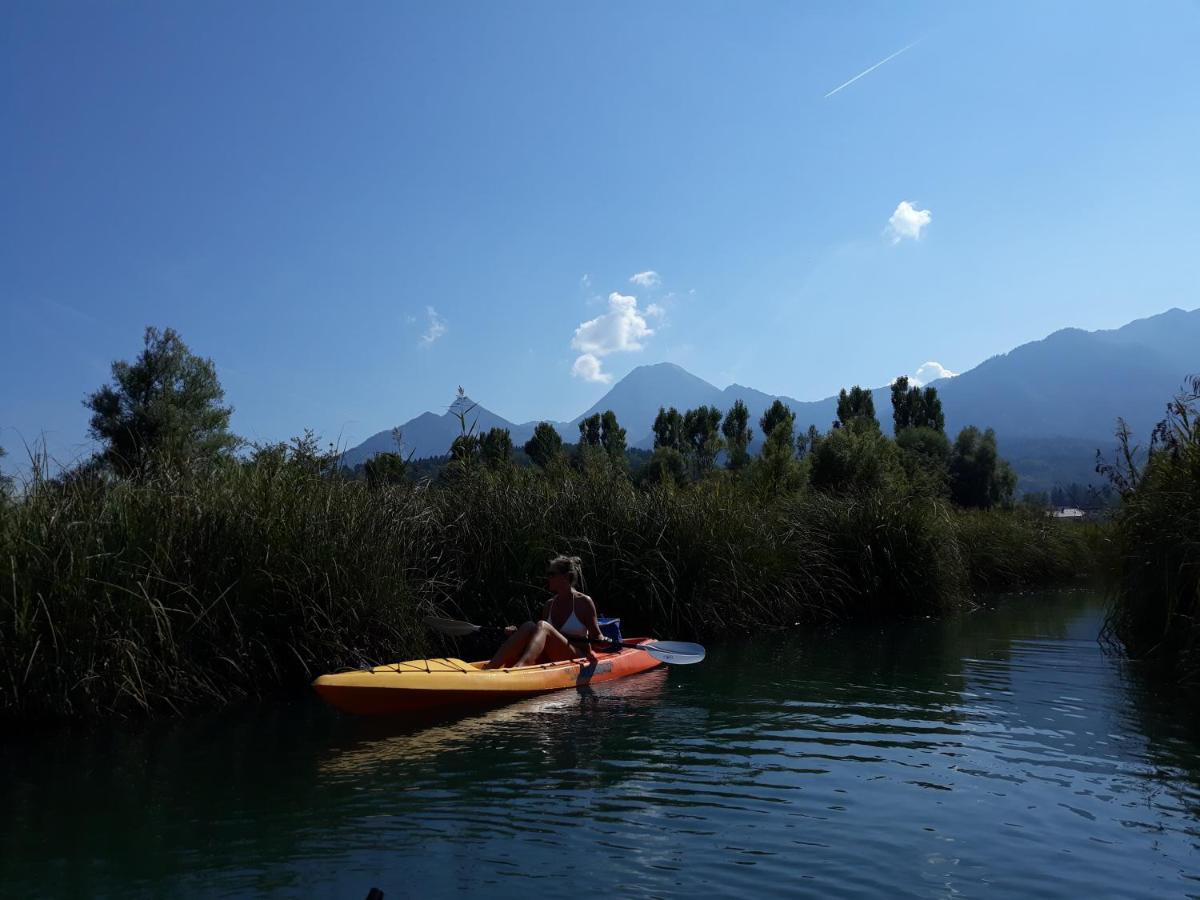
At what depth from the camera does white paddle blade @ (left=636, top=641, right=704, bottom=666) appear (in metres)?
9.65

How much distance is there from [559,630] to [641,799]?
3.98 m

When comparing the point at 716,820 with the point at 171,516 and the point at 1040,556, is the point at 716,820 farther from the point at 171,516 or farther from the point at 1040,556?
the point at 1040,556

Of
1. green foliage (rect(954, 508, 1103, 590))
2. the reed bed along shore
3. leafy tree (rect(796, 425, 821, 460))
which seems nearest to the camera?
the reed bed along shore

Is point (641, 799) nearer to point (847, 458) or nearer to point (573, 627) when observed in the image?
point (573, 627)

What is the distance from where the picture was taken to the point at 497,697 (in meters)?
8.13

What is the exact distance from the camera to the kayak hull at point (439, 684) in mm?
7176

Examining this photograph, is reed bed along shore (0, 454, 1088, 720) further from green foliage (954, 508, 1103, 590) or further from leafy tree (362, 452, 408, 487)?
green foliage (954, 508, 1103, 590)

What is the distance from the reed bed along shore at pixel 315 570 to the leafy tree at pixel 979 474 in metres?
43.0

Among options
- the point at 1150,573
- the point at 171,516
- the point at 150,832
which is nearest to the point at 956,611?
the point at 1150,573

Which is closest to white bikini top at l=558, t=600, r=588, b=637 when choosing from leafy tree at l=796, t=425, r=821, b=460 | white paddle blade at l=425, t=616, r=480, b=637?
white paddle blade at l=425, t=616, r=480, b=637

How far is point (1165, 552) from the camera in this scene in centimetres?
808

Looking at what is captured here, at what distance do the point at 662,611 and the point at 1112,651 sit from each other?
5419 millimetres

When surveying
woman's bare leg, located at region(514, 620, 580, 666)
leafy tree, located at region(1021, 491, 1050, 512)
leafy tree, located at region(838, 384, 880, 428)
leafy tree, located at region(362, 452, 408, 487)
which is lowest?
woman's bare leg, located at region(514, 620, 580, 666)

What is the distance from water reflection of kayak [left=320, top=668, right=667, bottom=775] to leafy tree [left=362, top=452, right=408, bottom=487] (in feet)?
11.8
